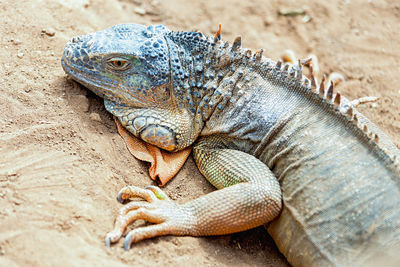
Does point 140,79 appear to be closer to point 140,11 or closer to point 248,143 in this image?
point 248,143

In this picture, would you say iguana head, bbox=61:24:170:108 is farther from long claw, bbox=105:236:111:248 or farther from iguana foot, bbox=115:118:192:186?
long claw, bbox=105:236:111:248

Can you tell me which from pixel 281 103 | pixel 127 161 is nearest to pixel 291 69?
pixel 281 103

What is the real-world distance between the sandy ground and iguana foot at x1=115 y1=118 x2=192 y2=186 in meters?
0.09

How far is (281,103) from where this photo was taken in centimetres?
459

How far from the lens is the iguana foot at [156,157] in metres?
4.75

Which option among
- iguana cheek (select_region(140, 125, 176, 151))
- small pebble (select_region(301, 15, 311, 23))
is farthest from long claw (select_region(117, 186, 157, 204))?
small pebble (select_region(301, 15, 311, 23))

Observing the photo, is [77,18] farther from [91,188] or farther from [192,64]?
[91,188]

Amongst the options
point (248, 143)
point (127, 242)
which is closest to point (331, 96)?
point (248, 143)

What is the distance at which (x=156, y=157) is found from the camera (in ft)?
15.8

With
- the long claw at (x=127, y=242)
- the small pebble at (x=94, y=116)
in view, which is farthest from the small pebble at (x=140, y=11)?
the long claw at (x=127, y=242)

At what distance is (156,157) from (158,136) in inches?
11.5

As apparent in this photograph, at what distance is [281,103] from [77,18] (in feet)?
11.9

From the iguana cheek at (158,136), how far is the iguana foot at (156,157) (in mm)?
161

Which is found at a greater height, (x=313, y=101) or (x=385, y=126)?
(x=313, y=101)
